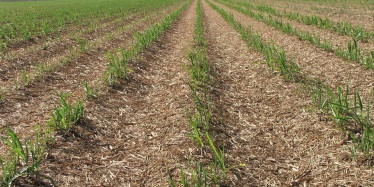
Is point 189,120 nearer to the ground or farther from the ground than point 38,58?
nearer to the ground

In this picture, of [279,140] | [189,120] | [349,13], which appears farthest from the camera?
[349,13]

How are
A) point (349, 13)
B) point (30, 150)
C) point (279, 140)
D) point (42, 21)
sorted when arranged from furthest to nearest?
point (349, 13), point (42, 21), point (279, 140), point (30, 150)

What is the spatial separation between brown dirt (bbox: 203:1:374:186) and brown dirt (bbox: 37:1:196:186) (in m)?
0.80

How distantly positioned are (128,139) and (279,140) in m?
2.21

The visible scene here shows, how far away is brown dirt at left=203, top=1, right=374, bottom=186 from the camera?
327cm

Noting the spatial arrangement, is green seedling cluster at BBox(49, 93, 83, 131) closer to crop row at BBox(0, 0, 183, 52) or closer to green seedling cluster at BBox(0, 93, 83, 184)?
green seedling cluster at BBox(0, 93, 83, 184)

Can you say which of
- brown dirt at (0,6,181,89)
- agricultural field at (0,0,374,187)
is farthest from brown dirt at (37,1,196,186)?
brown dirt at (0,6,181,89)

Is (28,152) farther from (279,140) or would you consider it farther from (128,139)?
(279,140)

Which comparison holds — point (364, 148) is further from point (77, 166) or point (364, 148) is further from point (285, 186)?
point (77, 166)

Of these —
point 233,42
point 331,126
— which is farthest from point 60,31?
point 331,126

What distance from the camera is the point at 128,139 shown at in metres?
4.34

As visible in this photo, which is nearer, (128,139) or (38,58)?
(128,139)

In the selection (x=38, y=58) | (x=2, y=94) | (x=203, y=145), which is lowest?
(x=203, y=145)

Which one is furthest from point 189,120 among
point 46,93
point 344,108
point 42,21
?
point 42,21
